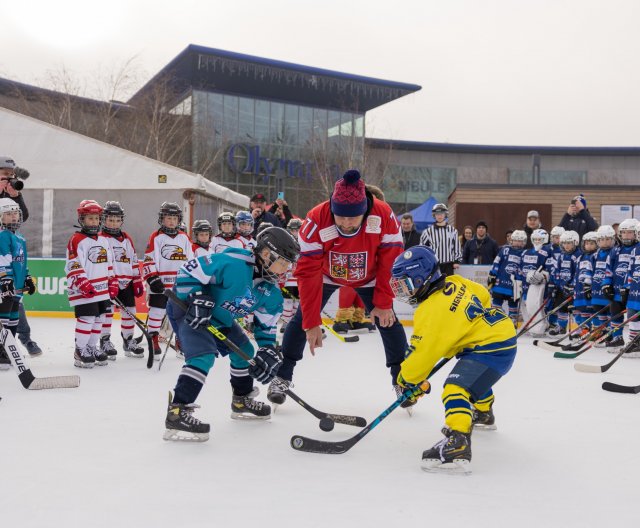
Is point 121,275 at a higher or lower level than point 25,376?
higher

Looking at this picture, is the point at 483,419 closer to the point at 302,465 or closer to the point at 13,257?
the point at 302,465

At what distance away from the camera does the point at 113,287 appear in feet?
17.1

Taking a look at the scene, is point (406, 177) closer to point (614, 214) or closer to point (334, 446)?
point (614, 214)

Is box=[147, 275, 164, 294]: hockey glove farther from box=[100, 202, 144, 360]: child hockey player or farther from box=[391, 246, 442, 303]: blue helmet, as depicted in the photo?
box=[391, 246, 442, 303]: blue helmet

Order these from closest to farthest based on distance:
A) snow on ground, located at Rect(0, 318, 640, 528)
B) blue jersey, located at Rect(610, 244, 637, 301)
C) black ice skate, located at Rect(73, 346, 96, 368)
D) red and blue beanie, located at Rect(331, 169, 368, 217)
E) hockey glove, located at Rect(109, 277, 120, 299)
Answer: snow on ground, located at Rect(0, 318, 640, 528)
red and blue beanie, located at Rect(331, 169, 368, 217)
black ice skate, located at Rect(73, 346, 96, 368)
hockey glove, located at Rect(109, 277, 120, 299)
blue jersey, located at Rect(610, 244, 637, 301)

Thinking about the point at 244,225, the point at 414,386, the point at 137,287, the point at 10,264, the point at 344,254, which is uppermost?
the point at 244,225

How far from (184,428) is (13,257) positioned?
7.42 feet

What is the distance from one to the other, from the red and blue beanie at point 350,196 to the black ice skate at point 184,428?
3.73ft

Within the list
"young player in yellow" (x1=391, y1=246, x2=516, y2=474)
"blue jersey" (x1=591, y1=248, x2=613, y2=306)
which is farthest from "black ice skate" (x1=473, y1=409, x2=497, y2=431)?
"blue jersey" (x1=591, y1=248, x2=613, y2=306)

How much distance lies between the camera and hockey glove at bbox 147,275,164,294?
5.30m

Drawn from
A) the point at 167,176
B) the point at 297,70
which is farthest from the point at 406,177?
the point at 167,176

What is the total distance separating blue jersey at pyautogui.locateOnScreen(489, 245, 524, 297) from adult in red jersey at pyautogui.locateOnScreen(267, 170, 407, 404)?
5015 millimetres

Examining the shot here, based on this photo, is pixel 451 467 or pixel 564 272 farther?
pixel 564 272

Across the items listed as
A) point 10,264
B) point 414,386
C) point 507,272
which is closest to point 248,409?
point 414,386
